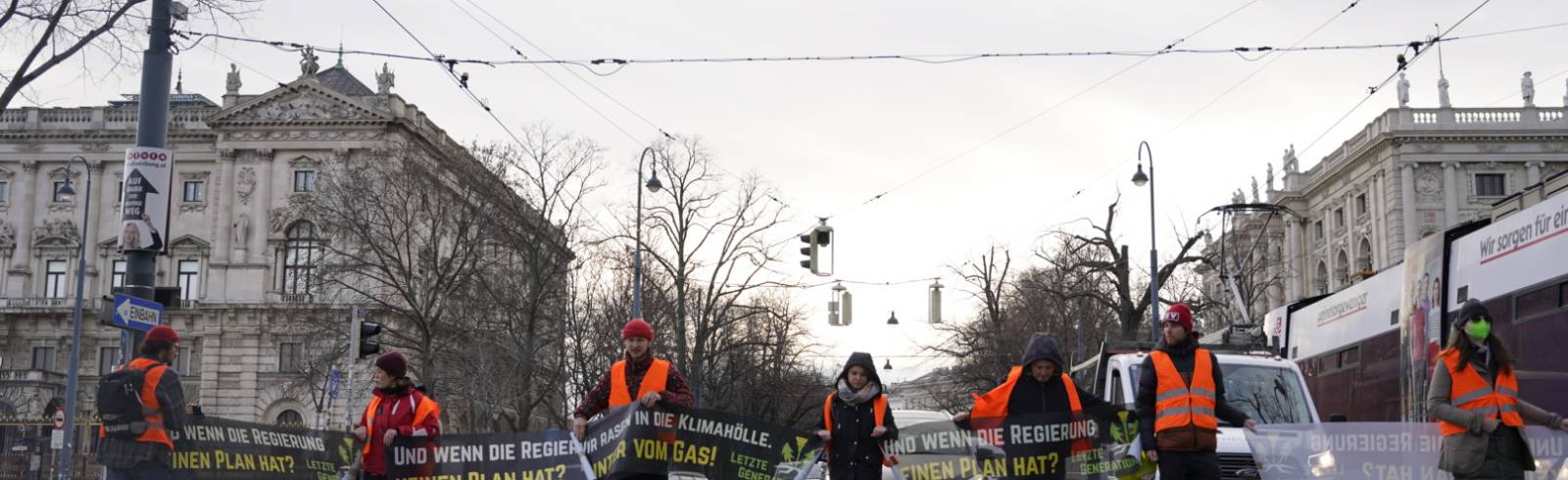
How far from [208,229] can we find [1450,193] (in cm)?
5922

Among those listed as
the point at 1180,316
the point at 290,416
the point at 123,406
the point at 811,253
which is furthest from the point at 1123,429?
the point at 290,416

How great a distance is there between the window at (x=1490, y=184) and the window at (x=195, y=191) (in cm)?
6129

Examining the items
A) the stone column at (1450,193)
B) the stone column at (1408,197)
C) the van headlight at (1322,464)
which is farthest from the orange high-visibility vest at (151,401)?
the stone column at (1450,193)

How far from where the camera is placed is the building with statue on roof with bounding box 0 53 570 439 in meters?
70.6

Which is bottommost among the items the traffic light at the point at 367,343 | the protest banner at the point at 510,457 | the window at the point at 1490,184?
the protest banner at the point at 510,457

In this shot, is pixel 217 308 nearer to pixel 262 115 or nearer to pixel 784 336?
pixel 262 115

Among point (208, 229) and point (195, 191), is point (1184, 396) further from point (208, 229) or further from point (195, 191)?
point (195, 191)

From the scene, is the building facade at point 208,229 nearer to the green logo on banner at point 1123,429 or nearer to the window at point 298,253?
the window at point 298,253

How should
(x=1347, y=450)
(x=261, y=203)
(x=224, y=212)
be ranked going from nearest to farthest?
(x=1347, y=450) → (x=261, y=203) → (x=224, y=212)

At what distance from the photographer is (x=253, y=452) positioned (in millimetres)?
13312

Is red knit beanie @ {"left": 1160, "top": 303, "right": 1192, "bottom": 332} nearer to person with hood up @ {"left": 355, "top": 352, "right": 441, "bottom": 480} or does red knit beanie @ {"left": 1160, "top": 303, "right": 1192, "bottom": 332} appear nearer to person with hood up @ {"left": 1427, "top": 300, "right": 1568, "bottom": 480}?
person with hood up @ {"left": 1427, "top": 300, "right": 1568, "bottom": 480}

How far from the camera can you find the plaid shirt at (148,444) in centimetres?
1116

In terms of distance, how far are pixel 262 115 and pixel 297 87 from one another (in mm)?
2286

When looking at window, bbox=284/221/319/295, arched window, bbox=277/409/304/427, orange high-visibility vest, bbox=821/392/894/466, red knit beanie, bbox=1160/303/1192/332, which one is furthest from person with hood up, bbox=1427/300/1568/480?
arched window, bbox=277/409/304/427
